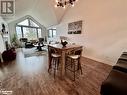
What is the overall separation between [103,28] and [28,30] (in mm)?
8617

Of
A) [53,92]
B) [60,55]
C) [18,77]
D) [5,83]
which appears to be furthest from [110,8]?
[5,83]

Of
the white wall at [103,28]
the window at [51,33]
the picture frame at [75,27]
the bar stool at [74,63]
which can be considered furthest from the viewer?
the window at [51,33]

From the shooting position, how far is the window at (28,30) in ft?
32.9

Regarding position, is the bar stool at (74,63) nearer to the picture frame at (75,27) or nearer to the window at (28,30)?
the picture frame at (75,27)

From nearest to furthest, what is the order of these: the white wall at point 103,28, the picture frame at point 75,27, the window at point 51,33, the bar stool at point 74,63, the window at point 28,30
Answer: the bar stool at point 74,63, the white wall at point 103,28, the picture frame at point 75,27, the window at point 51,33, the window at point 28,30

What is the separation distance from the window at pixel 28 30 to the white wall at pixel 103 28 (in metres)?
6.38

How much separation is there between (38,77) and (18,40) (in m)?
8.16

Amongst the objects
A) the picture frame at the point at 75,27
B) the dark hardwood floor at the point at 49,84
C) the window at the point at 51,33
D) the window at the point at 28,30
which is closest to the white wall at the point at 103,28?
the picture frame at the point at 75,27

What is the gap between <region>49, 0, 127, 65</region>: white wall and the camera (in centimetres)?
360

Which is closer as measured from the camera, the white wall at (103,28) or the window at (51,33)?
the white wall at (103,28)

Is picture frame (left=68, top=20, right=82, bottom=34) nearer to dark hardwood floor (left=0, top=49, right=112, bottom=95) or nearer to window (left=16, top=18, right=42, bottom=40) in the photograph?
dark hardwood floor (left=0, top=49, right=112, bottom=95)

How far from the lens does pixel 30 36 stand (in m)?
10.7

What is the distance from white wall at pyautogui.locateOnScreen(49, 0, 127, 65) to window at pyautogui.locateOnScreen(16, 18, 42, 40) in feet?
20.9

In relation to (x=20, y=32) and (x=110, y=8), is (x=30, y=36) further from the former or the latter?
(x=110, y=8)
